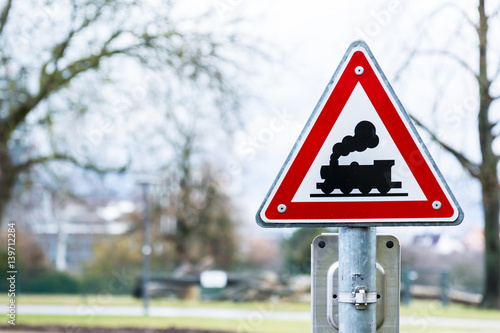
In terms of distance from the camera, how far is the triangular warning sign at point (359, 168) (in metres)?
2.29

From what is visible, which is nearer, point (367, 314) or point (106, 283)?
point (367, 314)

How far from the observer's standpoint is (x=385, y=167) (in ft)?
7.58

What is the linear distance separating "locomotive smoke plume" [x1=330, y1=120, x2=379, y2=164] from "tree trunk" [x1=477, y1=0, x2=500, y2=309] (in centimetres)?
818

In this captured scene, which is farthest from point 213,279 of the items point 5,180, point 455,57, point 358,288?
point 358,288

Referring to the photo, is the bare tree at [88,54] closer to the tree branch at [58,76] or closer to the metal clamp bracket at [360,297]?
the tree branch at [58,76]

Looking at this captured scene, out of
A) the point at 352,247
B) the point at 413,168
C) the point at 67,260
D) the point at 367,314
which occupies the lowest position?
the point at 67,260

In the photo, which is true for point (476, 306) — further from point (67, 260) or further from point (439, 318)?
point (67, 260)

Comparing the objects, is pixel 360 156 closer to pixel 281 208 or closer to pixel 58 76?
pixel 281 208

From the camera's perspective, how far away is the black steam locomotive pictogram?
2.29 m

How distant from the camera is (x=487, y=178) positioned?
552 inches

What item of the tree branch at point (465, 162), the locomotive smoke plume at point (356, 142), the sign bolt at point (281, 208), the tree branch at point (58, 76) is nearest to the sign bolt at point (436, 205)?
the locomotive smoke plume at point (356, 142)

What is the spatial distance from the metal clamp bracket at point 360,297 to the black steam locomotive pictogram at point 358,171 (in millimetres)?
288

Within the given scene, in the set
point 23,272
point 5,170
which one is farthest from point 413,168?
point 23,272

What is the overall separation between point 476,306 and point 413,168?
77.4ft
